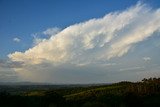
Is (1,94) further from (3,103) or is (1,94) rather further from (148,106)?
(148,106)

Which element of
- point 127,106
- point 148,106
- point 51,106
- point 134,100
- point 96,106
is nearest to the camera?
point 51,106

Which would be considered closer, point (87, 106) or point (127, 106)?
point (87, 106)

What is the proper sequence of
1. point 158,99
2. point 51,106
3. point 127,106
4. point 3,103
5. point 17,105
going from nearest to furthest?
point 3,103 < point 17,105 < point 51,106 < point 127,106 < point 158,99

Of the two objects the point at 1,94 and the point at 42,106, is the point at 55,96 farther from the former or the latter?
the point at 1,94

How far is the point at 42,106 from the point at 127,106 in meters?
38.5

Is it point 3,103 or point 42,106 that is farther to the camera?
point 42,106

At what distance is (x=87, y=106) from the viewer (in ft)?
240

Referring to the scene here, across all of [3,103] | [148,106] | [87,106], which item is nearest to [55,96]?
[87,106]

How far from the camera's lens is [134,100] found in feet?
362

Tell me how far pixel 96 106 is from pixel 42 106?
13.0 meters

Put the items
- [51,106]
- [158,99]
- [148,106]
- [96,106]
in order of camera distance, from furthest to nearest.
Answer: [158,99], [148,106], [96,106], [51,106]

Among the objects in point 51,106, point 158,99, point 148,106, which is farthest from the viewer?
point 158,99

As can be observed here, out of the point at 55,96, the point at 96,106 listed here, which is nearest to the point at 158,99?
the point at 55,96

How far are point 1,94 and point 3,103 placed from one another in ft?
17.7
